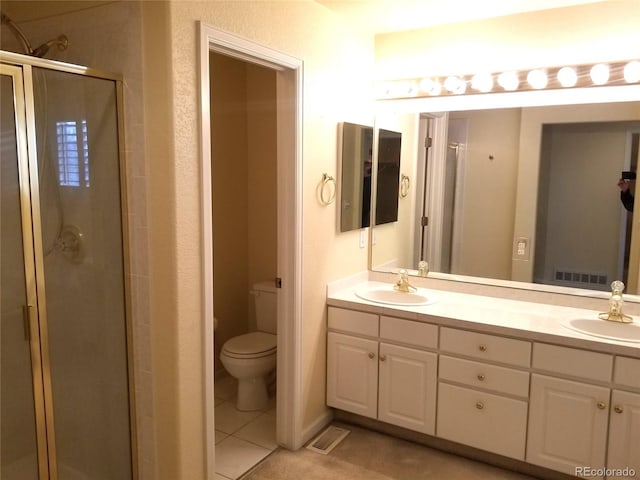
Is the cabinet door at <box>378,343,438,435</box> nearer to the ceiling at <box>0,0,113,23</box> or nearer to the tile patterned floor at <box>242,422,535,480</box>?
the tile patterned floor at <box>242,422,535,480</box>

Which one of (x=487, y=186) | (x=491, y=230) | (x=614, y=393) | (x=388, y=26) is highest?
(x=388, y=26)

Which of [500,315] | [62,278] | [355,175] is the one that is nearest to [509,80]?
[355,175]

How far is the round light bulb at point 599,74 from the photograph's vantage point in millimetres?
2525

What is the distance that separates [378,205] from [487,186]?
710mm

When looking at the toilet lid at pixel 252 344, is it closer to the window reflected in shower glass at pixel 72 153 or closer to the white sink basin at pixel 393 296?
the white sink basin at pixel 393 296

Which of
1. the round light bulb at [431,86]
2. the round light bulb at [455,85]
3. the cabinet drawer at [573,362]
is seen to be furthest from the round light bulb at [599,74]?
the cabinet drawer at [573,362]

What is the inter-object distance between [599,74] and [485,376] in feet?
5.43

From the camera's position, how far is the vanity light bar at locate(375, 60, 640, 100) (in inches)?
99.0

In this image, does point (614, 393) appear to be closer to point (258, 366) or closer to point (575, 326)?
point (575, 326)

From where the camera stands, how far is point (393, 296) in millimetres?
3068

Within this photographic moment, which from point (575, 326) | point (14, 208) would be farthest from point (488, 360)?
point (14, 208)

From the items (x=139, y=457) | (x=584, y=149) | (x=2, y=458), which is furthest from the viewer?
A: (x=584, y=149)

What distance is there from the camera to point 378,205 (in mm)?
3316

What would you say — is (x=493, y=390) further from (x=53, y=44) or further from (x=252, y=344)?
(x=53, y=44)
